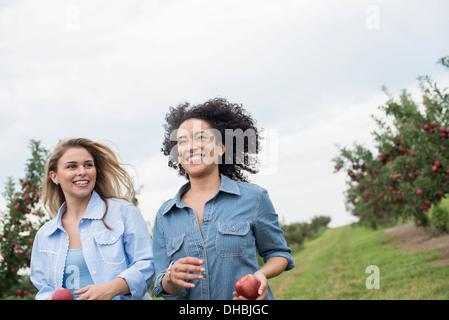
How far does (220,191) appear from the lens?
2209mm

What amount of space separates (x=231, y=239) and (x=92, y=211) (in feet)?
3.34

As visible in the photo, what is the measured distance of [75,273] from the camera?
2.57m

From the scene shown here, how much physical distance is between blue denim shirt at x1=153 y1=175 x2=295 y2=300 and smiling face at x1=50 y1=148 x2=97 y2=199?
62cm

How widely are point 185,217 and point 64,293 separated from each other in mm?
659

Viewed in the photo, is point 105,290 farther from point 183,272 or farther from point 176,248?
point 183,272

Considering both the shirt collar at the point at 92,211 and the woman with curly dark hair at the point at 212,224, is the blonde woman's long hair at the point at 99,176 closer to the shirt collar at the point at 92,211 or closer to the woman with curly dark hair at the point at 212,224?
the shirt collar at the point at 92,211

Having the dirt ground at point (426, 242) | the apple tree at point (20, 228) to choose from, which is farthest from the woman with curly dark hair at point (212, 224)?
the dirt ground at point (426, 242)

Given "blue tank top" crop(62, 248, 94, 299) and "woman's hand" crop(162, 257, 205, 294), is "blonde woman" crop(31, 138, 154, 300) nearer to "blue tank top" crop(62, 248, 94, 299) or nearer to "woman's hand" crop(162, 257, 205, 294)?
"blue tank top" crop(62, 248, 94, 299)

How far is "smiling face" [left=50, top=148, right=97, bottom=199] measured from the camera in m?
2.65

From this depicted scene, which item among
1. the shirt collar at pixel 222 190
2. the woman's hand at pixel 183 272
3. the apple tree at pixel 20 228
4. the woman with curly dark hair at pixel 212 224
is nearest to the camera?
the woman's hand at pixel 183 272

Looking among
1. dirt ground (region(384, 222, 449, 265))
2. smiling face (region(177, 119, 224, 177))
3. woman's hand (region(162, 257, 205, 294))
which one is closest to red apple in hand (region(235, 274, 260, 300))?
woman's hand (region(162, 257, 205, 294))

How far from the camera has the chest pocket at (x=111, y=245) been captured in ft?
8.38
